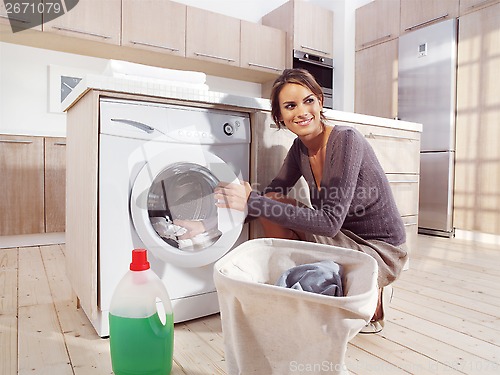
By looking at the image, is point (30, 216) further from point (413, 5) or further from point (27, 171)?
point (413, 5)

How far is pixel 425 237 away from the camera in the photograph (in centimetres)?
328

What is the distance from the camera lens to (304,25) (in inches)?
153

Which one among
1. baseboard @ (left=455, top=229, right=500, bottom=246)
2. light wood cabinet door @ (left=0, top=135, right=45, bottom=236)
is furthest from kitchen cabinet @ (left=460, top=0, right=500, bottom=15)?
light wood cabinet door @ (left=0, top=135, right=45, bottom=236)

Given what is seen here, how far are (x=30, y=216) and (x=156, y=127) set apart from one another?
72.5 inches

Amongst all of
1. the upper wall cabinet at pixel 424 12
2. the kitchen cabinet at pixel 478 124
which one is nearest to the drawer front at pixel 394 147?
the kitchen cabinet at pixel 478 124

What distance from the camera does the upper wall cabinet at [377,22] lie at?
144 inches

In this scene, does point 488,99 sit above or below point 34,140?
above

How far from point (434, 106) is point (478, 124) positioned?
1.31 feet

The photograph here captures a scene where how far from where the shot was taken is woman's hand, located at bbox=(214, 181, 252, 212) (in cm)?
124

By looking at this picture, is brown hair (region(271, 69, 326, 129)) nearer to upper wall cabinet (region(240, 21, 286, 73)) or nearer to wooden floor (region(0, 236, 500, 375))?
wooden floor (region(0, 236, 500, 375))

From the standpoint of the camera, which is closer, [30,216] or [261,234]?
[261,234]

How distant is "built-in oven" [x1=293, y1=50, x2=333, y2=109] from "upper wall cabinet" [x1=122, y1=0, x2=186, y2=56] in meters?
1.17

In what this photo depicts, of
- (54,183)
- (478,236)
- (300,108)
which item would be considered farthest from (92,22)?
(478,236)

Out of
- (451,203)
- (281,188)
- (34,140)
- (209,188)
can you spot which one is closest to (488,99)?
(451,203)
